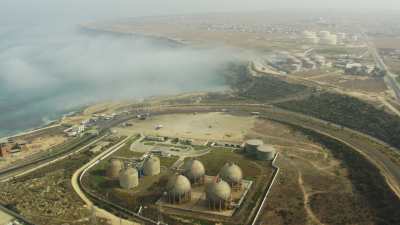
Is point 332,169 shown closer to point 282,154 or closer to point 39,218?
point 282,154

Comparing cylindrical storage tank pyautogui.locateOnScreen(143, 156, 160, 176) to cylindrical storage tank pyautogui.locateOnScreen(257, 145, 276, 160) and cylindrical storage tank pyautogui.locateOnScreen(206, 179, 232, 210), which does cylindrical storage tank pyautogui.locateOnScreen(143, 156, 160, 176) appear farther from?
cylindrical storage tank pyautogui.locateOnScreen(257, 145, 276, 160)

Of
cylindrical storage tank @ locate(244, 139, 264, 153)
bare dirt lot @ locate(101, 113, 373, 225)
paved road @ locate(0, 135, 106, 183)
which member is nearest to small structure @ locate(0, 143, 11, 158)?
paved road @ locate(0, 135, 106, 183)

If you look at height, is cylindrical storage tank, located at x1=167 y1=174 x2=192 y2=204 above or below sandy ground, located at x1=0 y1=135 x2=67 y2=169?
above

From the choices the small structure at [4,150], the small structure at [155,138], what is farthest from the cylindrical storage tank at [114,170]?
the small structure at [4,150]

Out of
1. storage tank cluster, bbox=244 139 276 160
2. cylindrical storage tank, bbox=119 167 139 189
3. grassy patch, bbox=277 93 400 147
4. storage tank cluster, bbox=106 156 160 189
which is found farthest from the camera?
grassy patch, bbox=277 93 400 147

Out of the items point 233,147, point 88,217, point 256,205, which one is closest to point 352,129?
point 233,147

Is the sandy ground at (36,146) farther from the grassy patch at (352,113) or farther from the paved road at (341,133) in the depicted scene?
the grassy patch at (352,113)
